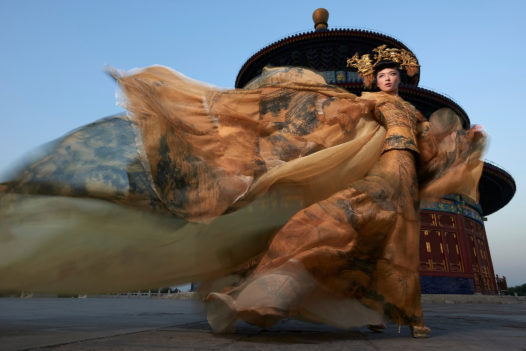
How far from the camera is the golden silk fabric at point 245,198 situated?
6.55 ft

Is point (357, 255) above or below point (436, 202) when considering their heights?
below

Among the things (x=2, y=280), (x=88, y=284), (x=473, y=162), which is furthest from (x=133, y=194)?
(x=473, y=162)

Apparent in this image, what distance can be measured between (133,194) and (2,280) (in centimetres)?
82

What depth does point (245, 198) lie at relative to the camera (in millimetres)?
2326

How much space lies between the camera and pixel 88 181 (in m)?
2.08

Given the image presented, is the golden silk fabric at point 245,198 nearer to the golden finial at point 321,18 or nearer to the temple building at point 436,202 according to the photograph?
the temple building at point 436,202

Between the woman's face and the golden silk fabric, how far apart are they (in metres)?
0.11

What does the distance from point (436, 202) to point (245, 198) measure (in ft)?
43.4

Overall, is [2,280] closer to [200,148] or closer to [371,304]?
[200,148]

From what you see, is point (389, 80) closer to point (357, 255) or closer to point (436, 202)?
point (357, 255)

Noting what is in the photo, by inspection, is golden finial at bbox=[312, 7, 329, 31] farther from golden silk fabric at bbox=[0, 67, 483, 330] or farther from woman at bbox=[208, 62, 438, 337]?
woman at bbox=[208, 62, 438, 337]

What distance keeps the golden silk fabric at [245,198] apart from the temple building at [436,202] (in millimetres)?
10494

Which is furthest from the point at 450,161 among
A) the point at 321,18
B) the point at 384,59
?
the point at 321,18

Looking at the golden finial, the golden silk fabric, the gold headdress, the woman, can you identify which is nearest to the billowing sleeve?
the golden silk fabric
